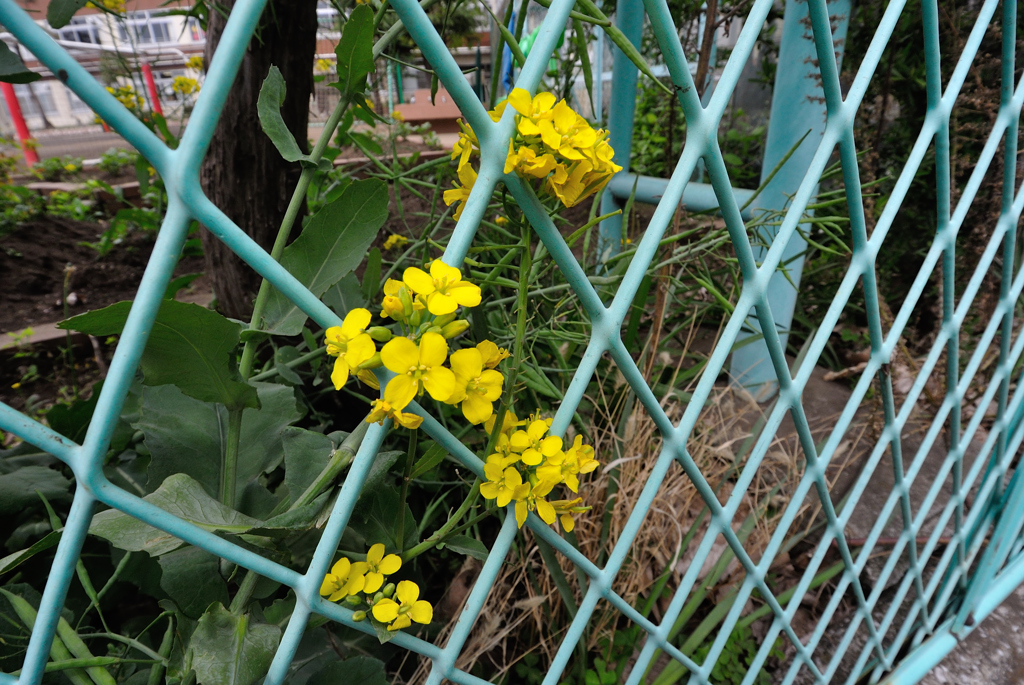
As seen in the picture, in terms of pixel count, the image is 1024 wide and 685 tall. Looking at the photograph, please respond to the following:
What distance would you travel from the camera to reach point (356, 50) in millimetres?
468

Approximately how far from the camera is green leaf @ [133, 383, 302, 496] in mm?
624

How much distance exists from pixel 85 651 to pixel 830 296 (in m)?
2.04

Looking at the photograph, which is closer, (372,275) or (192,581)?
(192,581)

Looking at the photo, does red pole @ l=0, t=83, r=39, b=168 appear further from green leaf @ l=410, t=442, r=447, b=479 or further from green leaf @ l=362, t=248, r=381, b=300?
green leaf @ l=410, t=442, r=447, b=479

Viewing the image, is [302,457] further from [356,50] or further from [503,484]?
[356,50]

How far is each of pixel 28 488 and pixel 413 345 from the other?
2.43 ft

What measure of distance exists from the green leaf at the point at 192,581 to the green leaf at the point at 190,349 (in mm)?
165

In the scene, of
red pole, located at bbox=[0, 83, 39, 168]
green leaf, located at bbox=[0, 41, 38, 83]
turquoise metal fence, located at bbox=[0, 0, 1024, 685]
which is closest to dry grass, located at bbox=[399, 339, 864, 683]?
turquoise metal fence, located at bbox=[0, 0, 1024, 685]

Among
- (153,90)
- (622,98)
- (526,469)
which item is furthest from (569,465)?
(153,90)

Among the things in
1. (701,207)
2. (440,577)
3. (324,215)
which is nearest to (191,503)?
(324,215)

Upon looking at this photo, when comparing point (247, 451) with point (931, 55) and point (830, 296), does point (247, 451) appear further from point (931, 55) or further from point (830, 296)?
point (830, 296)

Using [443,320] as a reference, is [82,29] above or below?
above

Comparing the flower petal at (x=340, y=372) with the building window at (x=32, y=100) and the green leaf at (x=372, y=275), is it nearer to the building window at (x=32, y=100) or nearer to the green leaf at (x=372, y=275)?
the green leaf at (x=372, y=275)

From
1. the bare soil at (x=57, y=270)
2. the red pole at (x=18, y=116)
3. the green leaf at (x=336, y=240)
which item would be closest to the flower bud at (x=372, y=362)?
the green leaf at (x=336, y=240)
